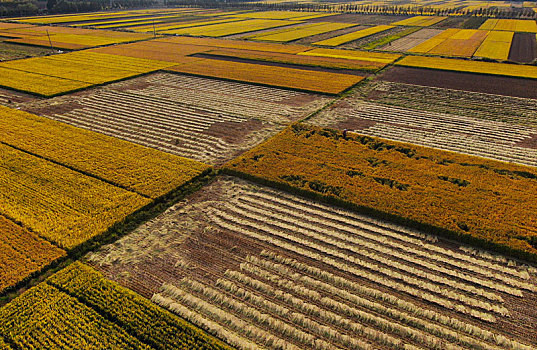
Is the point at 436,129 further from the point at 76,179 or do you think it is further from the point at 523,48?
the point at 523,48

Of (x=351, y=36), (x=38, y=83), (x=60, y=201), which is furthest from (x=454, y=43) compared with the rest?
(x=60, y=201)

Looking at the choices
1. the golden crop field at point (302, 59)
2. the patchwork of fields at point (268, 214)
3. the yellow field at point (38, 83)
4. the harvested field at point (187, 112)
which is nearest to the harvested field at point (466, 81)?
the patchwork of fields at point (268, 214)

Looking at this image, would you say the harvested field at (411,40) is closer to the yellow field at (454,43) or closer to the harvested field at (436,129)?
the yellow field at (454,43)

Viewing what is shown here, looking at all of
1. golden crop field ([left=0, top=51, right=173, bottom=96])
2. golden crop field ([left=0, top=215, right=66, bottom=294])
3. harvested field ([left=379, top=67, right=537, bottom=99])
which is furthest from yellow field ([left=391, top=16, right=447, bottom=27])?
golden crop field ([left=0, top=215, right=66, bottom=294])

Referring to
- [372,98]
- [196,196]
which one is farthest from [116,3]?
[196,196]

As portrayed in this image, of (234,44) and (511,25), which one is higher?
(511,25)

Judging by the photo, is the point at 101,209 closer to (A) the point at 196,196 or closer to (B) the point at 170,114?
(A) the point at 196,196

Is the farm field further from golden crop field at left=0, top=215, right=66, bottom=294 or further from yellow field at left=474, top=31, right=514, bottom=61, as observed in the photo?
yellow field at left=474, top=31, right=514, bottom=61
